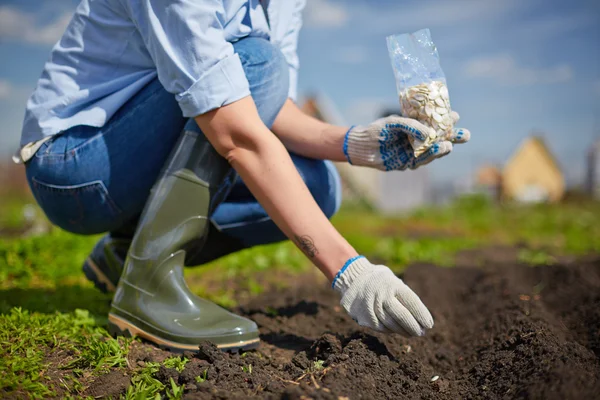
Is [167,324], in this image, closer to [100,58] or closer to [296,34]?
[100,58]

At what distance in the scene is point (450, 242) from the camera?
5016mm

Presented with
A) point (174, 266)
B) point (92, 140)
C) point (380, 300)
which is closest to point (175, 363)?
point (174, 266)

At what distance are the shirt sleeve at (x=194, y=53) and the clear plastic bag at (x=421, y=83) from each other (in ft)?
1.72

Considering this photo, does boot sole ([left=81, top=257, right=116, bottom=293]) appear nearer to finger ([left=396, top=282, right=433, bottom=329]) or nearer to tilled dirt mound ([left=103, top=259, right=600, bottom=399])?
tilled dirt mound ([left=103, top=259, right=600, bottom=399])

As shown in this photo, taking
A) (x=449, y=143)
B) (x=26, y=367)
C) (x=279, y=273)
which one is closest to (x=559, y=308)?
(x=449, y=143)

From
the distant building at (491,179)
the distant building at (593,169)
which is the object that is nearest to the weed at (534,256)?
the distant building at (491,179)

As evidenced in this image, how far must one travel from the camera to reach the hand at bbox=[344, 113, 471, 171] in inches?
65.4

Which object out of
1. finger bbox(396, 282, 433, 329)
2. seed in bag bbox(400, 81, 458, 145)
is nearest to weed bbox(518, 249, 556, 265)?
seed in bag bbox(400, 81, 458, 145)

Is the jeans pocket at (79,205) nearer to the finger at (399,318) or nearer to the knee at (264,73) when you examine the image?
the knee at (264,73)

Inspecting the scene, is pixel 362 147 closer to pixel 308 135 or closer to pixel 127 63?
pixel 308 135

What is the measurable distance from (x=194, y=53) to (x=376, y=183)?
908 cm

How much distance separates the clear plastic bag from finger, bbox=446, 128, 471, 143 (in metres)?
0.03

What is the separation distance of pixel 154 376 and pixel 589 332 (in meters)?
1.57

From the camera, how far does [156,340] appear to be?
172 cm
